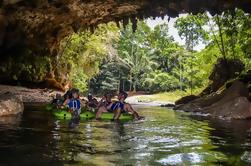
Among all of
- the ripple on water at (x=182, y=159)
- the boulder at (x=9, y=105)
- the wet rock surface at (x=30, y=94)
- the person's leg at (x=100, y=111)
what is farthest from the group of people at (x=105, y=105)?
the wet rock surface at (x=30, y=94)

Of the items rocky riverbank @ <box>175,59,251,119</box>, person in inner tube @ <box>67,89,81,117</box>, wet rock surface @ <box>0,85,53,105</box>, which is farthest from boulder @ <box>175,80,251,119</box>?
wet rock surface @ <box>0,85,53,105</box>

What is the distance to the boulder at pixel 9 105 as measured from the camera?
49.6 ft

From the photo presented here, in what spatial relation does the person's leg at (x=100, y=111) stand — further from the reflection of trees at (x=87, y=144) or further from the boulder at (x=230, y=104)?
the boulder at (x=230, y=104)

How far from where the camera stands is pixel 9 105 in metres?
15.8

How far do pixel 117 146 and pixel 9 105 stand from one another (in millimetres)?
8243

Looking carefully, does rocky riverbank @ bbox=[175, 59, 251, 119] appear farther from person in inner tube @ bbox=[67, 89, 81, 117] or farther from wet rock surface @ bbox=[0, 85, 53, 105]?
wet rock surface @ bbox=[0, 85, 53, 105]

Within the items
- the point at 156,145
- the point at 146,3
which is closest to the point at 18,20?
the point at 146,3

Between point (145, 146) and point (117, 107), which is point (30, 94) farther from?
point (145, 146)

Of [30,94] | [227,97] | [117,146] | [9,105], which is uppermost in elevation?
[30,94]

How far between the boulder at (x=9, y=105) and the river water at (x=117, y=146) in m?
2.80

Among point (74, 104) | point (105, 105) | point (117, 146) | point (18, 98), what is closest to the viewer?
point (117, 146)

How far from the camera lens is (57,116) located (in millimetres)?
15656

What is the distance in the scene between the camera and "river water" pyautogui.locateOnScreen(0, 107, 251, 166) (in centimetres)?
711

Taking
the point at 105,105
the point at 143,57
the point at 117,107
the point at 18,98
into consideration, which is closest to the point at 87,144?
the point at 117,107
